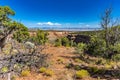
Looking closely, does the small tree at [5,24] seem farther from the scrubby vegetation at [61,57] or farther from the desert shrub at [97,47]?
the desert shrub at [97,47]

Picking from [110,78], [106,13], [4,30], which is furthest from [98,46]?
[4,30]

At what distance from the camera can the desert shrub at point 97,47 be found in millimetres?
23992

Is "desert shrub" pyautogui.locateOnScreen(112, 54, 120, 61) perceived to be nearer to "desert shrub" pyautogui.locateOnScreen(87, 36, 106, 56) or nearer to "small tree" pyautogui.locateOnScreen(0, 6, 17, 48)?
"desert shrub" pyautogui.locateOnScreen(87, 36, 106, 56)

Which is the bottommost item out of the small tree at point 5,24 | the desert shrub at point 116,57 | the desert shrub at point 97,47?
the desert shrub at point 116,57

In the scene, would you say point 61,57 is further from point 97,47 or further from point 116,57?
point 116,57

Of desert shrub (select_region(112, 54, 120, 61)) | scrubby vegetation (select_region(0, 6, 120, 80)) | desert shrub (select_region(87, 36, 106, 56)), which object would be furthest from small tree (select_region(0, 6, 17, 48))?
desert shrub (select_region(112, 54, 120, 61))

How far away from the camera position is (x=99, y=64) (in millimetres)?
21656

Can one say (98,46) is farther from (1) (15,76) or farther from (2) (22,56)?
(1) (15,76)

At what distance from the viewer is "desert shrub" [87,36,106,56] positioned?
24.0m

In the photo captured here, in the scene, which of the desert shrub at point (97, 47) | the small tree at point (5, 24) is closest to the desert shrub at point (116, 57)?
the desert shrub at point (97, 47)

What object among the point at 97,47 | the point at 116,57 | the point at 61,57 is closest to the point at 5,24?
the point at 61,57

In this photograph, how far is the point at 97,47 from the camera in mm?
24500

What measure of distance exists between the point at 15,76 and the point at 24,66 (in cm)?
207

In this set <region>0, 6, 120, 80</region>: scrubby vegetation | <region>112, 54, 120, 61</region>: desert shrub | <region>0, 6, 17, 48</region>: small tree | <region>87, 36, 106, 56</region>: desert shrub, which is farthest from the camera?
<region>87, 36, 106, 56</region>: desert shrub
